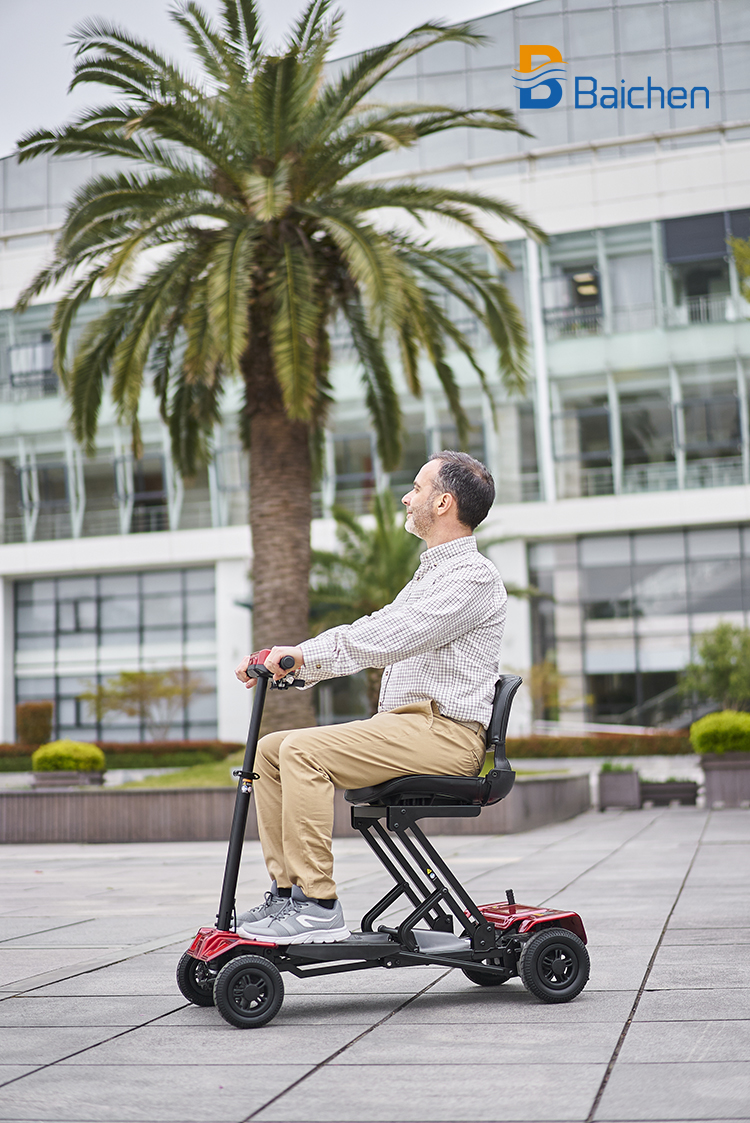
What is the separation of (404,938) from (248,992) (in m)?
0.54

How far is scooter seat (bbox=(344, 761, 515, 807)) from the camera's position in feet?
13.6

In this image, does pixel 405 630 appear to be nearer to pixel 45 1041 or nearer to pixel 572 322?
pixel 45 1041

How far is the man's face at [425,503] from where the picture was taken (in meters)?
4.53

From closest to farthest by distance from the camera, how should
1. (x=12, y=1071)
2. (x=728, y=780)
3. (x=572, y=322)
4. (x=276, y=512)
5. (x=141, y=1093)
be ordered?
(x=141, y=1093) < (x=12, y=1071) < (x=276, y=512) < (x=728, y=780) < (x=572, y=322)

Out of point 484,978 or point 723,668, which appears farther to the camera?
point 723,668

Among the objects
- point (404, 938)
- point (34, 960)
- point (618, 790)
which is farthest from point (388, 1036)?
point (618, 790)

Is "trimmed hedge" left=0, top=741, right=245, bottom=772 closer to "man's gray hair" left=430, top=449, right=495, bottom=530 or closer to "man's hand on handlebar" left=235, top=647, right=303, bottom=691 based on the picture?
"man's gray hair" left=430, top=449, right=495, bottom=530

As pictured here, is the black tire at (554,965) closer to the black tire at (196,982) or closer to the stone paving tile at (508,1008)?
the stone paving tile at (508,1008)

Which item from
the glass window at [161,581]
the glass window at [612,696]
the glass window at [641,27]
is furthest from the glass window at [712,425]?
the glass window at [161,581]

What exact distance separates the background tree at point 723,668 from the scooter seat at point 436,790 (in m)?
28.6

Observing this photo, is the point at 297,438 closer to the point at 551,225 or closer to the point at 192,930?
the point at 192,930

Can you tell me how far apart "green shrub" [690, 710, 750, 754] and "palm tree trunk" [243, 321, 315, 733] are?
23.8 ft

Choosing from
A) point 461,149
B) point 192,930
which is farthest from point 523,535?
point 192,930

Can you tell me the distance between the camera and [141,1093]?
312 centimetres
